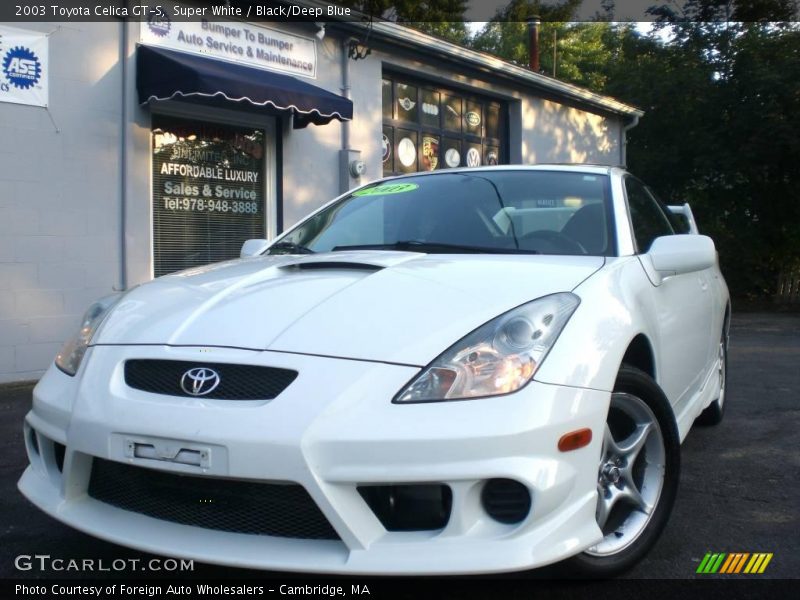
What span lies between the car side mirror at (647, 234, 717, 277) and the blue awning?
16.2ft

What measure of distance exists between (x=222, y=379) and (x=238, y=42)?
6.77 m

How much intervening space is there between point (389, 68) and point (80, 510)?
9.07 metres

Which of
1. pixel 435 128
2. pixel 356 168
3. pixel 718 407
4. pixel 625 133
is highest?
pixel 625 133

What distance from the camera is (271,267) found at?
310 centimetres

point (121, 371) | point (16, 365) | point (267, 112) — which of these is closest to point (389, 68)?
point (267, 112)

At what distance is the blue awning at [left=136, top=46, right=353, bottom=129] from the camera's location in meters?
7.06

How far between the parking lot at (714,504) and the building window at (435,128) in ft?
20.1

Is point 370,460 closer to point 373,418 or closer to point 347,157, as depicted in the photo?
point 373,418

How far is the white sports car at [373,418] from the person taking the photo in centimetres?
210

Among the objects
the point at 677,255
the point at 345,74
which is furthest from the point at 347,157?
the point at 677,255

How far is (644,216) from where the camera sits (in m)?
3.84

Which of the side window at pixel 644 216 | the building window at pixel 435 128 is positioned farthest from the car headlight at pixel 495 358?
the building window at pixel 435 128

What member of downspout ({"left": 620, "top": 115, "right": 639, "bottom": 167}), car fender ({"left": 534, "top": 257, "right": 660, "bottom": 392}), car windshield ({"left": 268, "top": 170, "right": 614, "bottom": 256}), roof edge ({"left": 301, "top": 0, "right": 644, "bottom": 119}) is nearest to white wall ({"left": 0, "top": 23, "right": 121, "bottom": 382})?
roof edge ({"left": 301, "top": 0, "right": 644, "bottom": 119})

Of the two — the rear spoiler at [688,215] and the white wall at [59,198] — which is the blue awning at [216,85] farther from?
the rear spoiler at [688,215]
